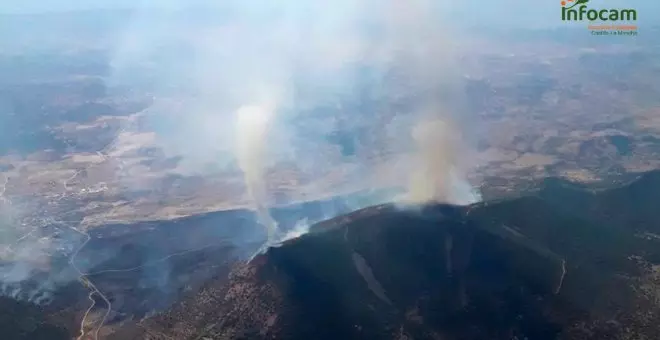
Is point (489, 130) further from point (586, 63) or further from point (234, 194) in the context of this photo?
point (586, 63)

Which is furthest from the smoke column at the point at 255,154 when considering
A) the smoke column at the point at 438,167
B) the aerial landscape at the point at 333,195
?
the smoke column at the point at 438,167

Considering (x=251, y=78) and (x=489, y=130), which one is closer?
(x=489, y=130)

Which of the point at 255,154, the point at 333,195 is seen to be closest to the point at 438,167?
the point at 333,195

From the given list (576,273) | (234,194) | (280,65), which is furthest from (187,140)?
(576,273)

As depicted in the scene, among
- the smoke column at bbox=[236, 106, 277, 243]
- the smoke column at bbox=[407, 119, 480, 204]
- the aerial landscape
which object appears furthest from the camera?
the smoke column at bbox=[236, 106, 277, 243]

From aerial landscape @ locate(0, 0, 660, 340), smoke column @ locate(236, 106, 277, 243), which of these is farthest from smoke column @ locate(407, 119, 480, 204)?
smoke column @ locate(236, 106, 277, 243)

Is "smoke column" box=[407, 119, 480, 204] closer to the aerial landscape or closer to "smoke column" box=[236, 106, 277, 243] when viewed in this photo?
the aerial landscape

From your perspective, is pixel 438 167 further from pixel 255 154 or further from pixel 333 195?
pixel 255 154
